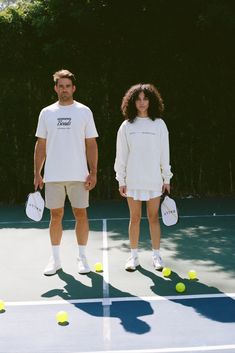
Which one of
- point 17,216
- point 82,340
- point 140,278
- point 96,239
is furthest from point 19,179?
point 82,340

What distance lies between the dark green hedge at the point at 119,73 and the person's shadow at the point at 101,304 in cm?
576

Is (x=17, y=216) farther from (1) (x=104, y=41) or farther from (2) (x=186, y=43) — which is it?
(2) (x=186, y=43)

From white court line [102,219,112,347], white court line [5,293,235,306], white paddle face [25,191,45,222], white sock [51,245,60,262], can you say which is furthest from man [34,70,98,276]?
white court line [5,293,235,306]

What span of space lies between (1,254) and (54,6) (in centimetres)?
562

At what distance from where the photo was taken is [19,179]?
399 inches

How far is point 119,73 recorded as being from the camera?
10.3m

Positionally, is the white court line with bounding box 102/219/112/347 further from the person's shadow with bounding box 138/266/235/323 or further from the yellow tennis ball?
the person's shadow with bounding box 138/266/235/323

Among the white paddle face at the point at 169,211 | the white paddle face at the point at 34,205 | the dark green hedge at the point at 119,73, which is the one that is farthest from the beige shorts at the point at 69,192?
the dark green hedge at the point at 119,73

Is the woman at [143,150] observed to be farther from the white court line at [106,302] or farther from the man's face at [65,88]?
the white court line at [106,302]

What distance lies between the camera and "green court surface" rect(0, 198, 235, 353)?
3285mm

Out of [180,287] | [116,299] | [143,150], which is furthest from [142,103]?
[116,299]

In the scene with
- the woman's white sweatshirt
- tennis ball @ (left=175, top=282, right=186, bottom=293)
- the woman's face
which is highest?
the woman's face

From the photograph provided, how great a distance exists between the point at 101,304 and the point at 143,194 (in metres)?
1.20

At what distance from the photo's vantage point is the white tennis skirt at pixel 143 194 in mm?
4820
